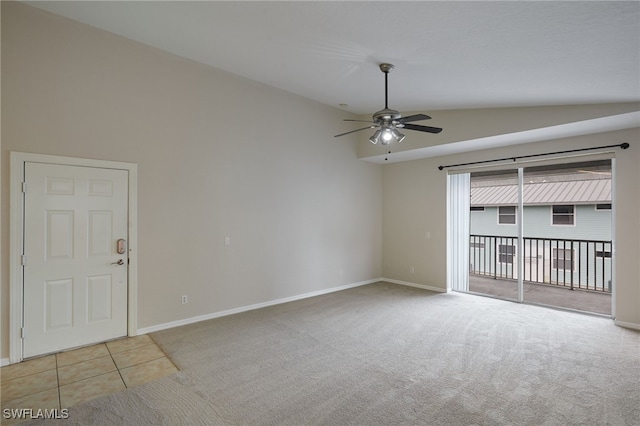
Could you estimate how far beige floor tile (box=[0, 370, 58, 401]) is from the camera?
260 centimetres

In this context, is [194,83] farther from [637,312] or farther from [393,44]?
[637,312]

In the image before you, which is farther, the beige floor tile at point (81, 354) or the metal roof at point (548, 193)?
the metal roof at point (548, 193)

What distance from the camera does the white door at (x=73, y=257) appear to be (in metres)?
3.25

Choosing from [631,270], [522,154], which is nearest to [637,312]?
[631,270]

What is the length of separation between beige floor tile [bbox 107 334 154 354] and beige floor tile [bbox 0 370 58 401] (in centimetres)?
58

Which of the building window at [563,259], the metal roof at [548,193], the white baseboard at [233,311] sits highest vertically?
the metal roof at [548,193]

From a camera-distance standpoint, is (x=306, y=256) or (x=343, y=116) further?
(x=343, y=116)

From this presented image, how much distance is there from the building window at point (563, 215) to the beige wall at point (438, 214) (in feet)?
2.40

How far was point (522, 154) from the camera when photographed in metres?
5.11

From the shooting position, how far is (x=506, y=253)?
19.2 ft

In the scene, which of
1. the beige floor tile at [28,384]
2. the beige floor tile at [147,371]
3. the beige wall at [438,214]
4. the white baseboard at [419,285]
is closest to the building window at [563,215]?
the beige wall at [438,214]

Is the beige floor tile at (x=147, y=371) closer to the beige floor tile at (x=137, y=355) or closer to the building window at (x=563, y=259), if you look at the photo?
Answer: the beige floor tile at (x=137, y=355)

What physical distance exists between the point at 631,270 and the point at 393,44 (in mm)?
4440
